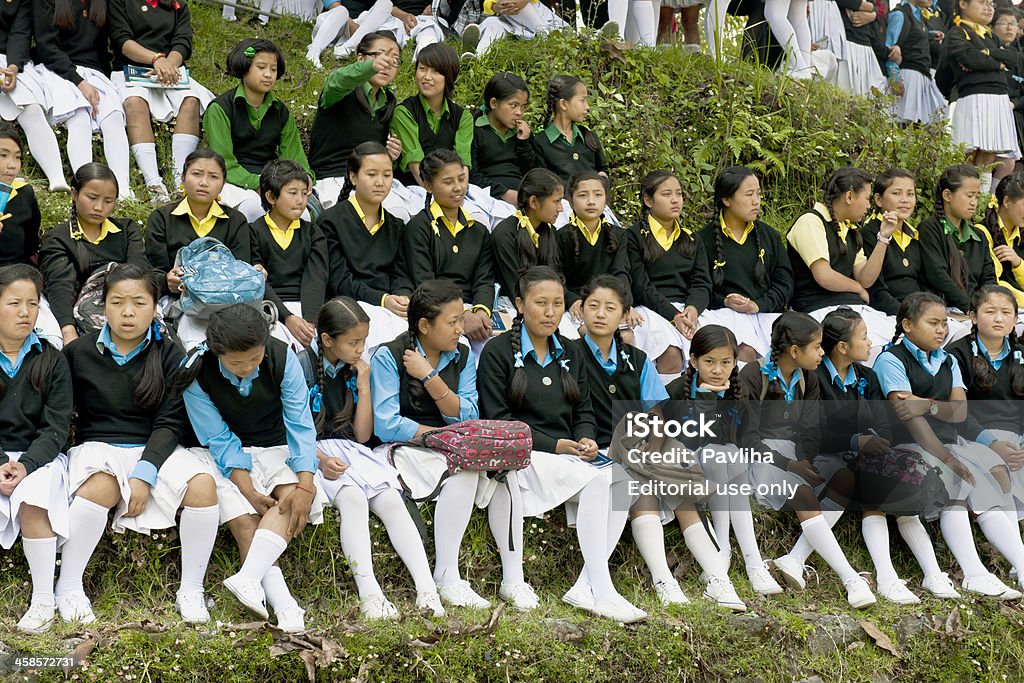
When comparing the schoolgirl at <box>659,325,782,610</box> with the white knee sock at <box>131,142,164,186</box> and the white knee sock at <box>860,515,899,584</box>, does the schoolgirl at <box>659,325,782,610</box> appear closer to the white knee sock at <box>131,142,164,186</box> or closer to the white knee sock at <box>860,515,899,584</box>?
the white knee sock at <box>860,515,899,584</box>

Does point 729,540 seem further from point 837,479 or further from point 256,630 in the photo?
point 256,630

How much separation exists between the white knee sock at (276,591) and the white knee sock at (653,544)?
139cm

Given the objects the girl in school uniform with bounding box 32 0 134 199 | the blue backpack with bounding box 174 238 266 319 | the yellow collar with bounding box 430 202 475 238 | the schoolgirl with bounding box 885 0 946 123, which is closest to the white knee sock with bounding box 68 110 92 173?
the girl in school uniform with bounding box 32 0 134 199

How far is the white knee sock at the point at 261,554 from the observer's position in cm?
424

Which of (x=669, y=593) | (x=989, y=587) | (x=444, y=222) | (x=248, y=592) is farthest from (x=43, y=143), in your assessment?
(x=989, y=587)

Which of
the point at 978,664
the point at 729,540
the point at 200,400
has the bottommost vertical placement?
the point at 978,664

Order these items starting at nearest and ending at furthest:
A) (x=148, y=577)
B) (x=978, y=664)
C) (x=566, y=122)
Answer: (x=148, y=577) < (x=978, y=664) < (x=566, y=122)

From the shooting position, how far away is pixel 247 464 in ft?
14.6

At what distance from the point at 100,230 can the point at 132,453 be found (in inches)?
52.5

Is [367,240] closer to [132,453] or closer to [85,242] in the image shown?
[85,242]

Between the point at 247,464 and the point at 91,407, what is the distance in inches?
23.6

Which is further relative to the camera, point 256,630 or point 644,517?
point 644,517

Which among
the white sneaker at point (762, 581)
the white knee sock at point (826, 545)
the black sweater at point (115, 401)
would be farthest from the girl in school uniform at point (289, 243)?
the white knee sock at point (826, 545)

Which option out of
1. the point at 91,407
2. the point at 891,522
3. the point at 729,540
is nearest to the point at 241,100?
the point at 91,407
